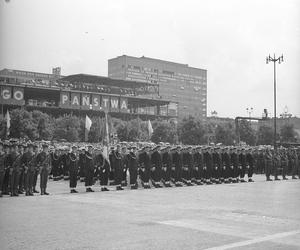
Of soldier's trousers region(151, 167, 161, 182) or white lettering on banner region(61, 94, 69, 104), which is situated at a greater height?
white lettering on banner region(61, 94, 69, 104)

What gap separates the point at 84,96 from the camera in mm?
92125

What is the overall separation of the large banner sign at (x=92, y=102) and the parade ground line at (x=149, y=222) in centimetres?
7489

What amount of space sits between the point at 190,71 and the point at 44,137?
340ft

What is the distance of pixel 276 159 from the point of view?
77.8 ft

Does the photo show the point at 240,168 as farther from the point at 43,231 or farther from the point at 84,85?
the point at 84,85

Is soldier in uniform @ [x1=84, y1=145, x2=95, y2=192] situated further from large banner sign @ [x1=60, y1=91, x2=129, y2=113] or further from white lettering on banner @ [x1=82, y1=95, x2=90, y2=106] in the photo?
white lettering on banner @ [x1=82, y1=95, x2=90, y2=106]

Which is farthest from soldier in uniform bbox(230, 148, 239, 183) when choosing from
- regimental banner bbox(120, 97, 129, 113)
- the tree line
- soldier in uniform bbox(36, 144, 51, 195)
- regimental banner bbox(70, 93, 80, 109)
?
regimental banner bbox(120, 97, 129, 113)

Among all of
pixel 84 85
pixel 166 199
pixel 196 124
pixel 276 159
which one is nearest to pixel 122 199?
pixel 166 199

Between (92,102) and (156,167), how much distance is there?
75972 mm

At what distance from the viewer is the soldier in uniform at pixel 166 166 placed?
719 inches

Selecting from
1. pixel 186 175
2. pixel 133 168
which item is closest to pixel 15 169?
pixel 133 168

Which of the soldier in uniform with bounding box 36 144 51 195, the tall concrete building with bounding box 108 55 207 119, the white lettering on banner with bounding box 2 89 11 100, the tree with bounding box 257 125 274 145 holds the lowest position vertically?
the soldier in uniform with bounding box 36 144 51 195

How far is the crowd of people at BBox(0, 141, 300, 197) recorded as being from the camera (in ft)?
48.1

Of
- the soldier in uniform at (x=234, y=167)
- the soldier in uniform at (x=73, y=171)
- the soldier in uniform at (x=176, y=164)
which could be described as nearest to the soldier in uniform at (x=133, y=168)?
the soldier in uniform at (x=176, y=164)
